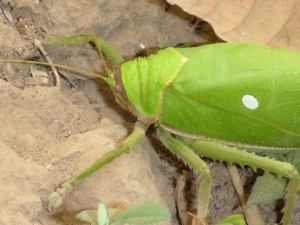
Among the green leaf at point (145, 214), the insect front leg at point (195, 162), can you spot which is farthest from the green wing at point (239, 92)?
the green leaf at point (145, 214)

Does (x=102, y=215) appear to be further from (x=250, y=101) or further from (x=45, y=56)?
(x=45, y=56)

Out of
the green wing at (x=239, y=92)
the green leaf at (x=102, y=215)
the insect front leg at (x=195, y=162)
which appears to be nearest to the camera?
the green leaf at (x=102, y=215)

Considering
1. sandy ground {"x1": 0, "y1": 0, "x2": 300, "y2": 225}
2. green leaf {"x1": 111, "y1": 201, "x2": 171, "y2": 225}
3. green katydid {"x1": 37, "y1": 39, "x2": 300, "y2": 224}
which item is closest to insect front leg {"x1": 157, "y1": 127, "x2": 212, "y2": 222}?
green katydid {"x1": 37, "y1": 39, "x2": 300, "y2": 224}

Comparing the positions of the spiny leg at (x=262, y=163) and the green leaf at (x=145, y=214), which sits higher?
the green leaf at (x=145, y=214)

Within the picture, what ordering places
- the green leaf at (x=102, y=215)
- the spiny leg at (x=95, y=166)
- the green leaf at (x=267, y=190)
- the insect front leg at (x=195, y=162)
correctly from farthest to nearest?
the green leaf at (x=267, y=190), the insect front leg at (x=195, y=162), the spiny leg at (x=95, y=166), the green leaf at (x=102, y=215)

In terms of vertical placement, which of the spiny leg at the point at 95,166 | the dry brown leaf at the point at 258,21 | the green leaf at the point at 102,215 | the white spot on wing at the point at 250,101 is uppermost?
the dry brown leaf at the point at 258,21

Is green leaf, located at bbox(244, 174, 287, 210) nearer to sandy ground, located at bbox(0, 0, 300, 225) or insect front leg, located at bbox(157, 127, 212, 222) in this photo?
sandy ground, located at bbox(0, 0, 300, 225)

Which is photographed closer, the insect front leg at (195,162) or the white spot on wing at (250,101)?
the white spot on wing at (250,101)

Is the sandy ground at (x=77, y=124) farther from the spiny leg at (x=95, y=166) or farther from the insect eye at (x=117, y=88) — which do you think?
the insect eye at (x=117, y=88)
